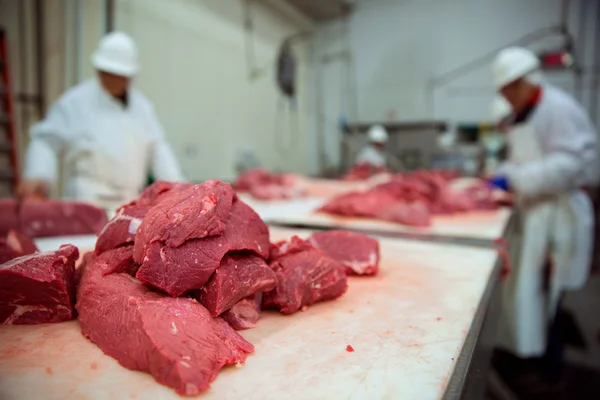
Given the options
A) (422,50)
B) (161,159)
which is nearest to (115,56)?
(161,159)

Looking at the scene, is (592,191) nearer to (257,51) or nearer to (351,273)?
(257,51)

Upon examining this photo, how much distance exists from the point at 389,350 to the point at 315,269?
0.35 metres

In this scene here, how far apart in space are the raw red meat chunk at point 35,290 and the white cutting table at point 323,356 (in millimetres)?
32

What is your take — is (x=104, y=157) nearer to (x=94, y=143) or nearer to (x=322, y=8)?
(x=94, y=143)

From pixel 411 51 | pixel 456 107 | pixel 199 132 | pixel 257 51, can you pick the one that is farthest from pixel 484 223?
pixel 411 51

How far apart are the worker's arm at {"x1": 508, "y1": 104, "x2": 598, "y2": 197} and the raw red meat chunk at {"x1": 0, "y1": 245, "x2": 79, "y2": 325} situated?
11.2 feet

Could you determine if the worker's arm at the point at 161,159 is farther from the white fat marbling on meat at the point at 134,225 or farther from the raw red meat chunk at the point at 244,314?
the raw red meat chunk at the point at 244,314

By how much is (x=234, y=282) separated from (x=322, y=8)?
21.5 ft

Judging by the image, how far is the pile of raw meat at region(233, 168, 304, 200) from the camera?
3744mm

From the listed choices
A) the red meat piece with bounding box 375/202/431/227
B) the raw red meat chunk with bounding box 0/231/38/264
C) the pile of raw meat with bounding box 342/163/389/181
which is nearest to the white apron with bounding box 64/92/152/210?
the raw red meat chunk with bounding box 0/231/38/264

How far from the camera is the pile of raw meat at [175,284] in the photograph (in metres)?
0.85

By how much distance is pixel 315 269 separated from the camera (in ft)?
4.01

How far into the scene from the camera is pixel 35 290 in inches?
39.9

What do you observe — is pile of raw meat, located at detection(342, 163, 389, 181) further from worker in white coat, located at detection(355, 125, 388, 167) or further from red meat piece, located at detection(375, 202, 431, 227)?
red meat piece, located at detection(375, 202, 431, 227)
